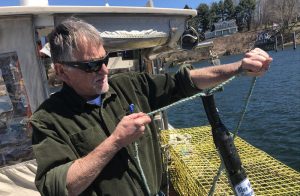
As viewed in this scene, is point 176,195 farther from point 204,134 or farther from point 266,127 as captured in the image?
point 266,127

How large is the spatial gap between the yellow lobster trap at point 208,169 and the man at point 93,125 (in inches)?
86.5

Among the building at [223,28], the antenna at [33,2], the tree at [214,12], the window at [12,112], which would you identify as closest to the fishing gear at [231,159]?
the window at [12,112]

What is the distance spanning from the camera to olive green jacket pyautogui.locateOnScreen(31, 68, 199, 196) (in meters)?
2.41

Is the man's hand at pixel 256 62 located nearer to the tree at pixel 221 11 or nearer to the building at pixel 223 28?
the building at pixel 223 28

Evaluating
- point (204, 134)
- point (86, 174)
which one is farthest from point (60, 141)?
point (204, 134)

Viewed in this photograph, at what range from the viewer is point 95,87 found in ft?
8.62

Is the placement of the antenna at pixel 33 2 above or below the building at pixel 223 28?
above

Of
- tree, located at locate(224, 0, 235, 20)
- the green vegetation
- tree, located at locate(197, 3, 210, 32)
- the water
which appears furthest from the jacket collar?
tree, located at locate(224, 0, 235, 20)

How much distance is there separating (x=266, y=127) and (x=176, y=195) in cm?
1198

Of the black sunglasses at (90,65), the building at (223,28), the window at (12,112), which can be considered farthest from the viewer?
the building at (223,28)

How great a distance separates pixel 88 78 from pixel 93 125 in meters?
0.30

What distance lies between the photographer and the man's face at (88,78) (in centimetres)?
258

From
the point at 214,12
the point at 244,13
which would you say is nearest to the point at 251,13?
the point at 244,13

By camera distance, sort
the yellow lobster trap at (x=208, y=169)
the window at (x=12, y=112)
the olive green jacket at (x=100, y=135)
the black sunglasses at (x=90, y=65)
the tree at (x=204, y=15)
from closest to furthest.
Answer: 1. the olive green jacket at (x=100, y=135)
2. the black sunglasses at (x=90, y=65)
3. the window at (x=12, y=112)
4. the yellow lobster trap at (x=208, y=169)
5. the tree at (x=204, y=15)
